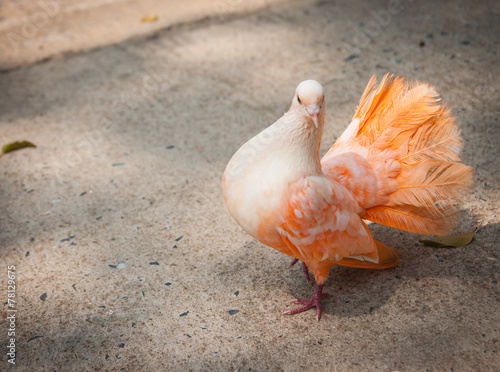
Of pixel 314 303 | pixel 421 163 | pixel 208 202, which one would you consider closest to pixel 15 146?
pixel 208 202

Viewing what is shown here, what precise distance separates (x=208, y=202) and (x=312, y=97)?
149 cm

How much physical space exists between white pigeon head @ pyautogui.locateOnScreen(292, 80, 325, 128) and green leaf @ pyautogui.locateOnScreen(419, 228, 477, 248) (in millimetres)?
1264

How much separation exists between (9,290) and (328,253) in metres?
1.92

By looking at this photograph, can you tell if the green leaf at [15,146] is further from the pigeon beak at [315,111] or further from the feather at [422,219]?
the feather at [422,219]

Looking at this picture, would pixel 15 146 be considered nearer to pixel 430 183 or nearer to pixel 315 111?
pixel 315 111

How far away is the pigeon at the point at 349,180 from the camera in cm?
221

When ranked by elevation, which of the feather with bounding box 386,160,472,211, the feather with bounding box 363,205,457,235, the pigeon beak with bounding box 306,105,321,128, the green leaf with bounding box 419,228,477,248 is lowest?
the green leaf with bounding box 419,228,477,248

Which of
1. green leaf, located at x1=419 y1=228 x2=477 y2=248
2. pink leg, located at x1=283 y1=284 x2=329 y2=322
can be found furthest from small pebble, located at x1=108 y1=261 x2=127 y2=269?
green leaf, located at x1=419 y1=228 x2=477 y2=248

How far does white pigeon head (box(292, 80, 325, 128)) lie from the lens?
205 centimetres

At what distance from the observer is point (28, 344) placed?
2441mm

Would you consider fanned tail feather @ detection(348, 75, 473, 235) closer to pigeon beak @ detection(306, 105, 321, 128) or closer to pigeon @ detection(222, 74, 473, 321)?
pigeon @ detection(222, 74, 473, 321)

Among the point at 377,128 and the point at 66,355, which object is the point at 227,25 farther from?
the point at 66,355

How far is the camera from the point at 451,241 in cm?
275

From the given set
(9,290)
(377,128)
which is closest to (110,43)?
(9,290)
